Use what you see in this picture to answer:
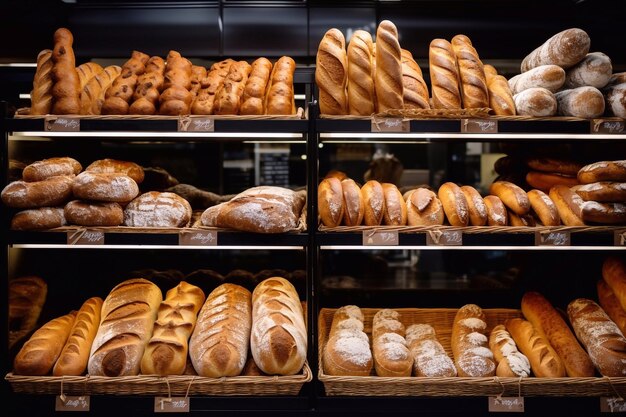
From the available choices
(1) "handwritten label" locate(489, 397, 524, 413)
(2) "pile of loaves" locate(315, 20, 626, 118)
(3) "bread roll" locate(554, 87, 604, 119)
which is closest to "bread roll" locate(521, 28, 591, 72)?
(2) "pile of loaves" locate(315, 20, 626, 118)

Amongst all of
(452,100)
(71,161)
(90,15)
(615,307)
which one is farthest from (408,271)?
(90,15)

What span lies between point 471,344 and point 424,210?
661mm

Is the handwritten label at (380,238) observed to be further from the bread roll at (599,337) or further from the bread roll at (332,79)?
the bread roll at (599,337)

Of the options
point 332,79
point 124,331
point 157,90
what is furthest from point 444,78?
point 124,331

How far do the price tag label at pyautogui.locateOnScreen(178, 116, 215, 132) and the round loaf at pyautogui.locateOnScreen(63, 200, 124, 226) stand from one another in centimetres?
48

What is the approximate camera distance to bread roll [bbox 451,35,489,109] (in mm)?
2287

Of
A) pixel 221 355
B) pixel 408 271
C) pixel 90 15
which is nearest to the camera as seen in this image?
pixel 221 355

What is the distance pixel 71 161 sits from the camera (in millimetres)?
2373

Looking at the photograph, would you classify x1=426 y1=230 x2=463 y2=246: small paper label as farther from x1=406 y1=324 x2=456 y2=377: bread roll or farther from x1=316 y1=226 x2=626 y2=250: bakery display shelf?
x1=406 y1=324 x2=456 y2=377: bread roll

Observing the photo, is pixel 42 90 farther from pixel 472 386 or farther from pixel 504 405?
pixel 504 405

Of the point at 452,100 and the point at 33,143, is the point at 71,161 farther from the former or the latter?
the point at 452,100

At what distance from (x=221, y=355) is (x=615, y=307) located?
1.94 meters

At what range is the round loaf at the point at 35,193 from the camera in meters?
2.12

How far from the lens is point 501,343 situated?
231 cm
